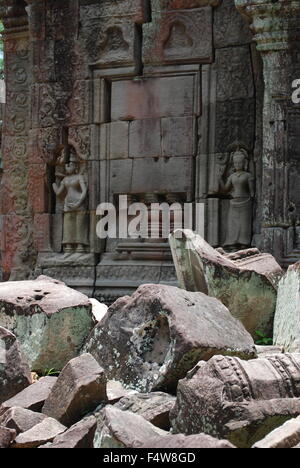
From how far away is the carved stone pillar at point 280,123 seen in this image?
884cm

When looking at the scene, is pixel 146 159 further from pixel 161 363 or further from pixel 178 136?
pixel 161 363

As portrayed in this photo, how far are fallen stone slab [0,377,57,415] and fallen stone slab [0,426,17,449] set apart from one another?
642mm

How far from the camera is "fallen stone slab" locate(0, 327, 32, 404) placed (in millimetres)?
5066

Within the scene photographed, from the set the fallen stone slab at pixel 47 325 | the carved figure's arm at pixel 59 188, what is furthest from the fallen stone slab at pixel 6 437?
the carved figure's arm at pixel 59 188

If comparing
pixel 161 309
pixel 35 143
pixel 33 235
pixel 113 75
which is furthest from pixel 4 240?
pixel 161 309

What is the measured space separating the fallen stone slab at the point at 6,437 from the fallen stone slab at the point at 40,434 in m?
0.03

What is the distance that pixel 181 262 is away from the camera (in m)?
7.00

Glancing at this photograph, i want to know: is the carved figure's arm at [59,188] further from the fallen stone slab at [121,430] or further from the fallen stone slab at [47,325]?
the fallen stone slab at [121,430]

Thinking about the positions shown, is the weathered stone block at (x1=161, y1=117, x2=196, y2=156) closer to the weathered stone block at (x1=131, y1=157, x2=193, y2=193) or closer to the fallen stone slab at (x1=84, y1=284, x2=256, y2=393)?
the weathered stone block at (x1=131, y1=157, x2=193, y2=193)

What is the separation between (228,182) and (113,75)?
2.01 meters

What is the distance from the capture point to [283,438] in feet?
11.5

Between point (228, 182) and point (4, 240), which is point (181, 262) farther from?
point (4, 240)

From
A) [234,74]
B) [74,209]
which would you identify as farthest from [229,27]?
[74,209]

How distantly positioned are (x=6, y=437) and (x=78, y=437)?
1.13ft
